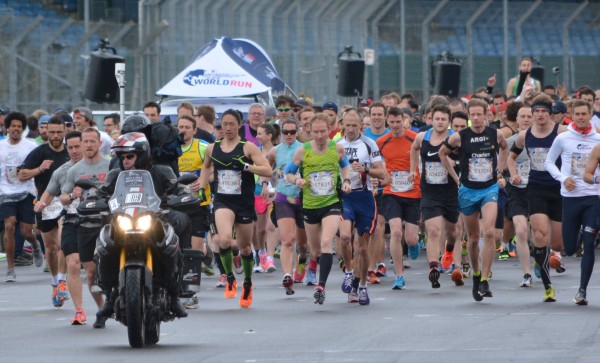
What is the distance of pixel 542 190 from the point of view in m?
15.3

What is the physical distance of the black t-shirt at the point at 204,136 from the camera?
18.6m

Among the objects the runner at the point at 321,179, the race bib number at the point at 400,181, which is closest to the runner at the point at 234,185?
the runner at the point at 321,179

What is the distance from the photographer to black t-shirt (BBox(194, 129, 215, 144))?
1859 centimetres

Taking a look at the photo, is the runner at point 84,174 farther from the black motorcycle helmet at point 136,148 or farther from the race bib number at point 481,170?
the race bib number at point 481,170

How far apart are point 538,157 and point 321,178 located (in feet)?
6.73

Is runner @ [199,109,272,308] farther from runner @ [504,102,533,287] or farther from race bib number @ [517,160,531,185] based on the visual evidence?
race bib number @ [517,160,531,185]

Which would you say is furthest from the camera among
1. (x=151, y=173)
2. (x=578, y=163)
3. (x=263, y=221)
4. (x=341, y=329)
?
(x=263, y=221)

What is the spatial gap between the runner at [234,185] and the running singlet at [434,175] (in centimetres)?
190

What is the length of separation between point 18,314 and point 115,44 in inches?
559

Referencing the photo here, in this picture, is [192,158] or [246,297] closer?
[246,297]

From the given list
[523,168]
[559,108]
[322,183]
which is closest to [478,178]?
[322,183]

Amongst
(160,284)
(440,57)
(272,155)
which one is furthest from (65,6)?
(160,284)

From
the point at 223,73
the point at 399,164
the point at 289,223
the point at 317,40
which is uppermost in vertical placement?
the point at 317,40

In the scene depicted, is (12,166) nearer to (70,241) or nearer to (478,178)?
(70,241)
